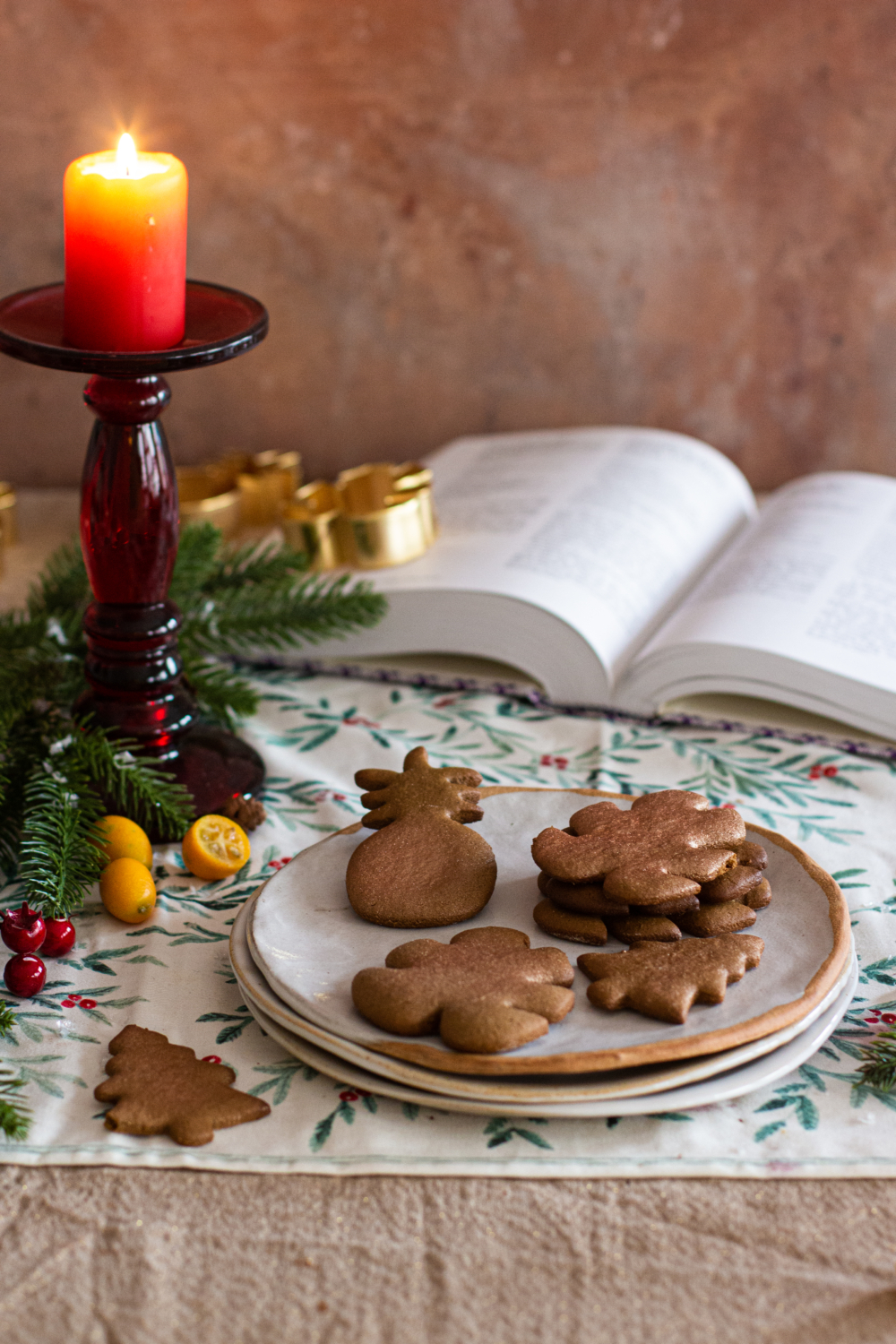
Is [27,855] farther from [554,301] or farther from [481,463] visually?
[554,301]

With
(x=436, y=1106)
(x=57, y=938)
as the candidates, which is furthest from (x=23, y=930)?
(x=436, y=1106)

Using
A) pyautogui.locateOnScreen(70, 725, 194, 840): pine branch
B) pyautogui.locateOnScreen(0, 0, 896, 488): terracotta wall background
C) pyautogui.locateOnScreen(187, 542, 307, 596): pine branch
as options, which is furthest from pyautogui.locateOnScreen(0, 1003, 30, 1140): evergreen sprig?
pyautogui.locateOnScreen(0, 0, 896, 488): terracotta wall background

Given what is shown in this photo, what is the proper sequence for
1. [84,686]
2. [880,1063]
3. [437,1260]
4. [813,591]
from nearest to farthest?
[437,1260]
[880,1063]
[84,686]
[813,591]

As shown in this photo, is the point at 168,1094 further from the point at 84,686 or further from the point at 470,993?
the point at 84,686

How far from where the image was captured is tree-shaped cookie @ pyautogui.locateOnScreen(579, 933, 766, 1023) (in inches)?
23.1

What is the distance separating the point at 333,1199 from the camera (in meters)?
0.55

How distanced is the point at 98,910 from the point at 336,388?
3.61 feet

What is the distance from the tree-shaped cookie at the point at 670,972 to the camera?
23.1 inches

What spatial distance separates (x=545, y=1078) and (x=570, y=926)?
103 millimetres

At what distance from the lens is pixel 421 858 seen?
0.70 m

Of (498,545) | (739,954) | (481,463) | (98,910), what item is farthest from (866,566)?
(98,910)

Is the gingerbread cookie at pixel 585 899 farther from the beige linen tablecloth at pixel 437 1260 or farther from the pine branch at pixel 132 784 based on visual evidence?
the pine branch at pixel 132 784

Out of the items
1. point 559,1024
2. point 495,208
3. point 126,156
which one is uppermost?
point 126,156

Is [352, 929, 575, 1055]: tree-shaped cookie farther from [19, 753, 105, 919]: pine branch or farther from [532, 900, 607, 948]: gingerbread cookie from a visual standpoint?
[19, 753, 105, 919]: pine branch
